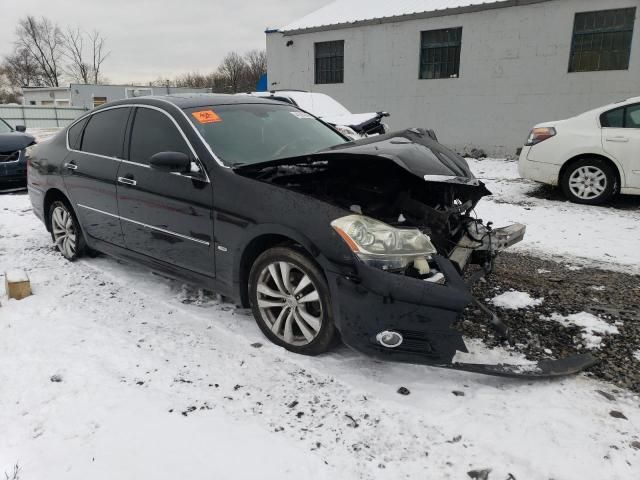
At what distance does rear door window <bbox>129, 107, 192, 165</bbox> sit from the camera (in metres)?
3.62

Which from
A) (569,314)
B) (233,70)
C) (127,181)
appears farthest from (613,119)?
(233,70)

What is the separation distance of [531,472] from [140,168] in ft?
11.0

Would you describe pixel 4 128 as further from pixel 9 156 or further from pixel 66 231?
pixel 66 231

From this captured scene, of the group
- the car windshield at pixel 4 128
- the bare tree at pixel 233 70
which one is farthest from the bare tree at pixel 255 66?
the car windshield at pixel 4 128

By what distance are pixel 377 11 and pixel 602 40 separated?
6.63 meters

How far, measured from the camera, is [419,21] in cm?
1403

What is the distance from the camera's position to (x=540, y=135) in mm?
7570

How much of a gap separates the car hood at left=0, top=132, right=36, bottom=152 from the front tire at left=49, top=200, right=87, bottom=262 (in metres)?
4.87

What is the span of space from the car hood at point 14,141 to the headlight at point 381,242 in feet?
28.1

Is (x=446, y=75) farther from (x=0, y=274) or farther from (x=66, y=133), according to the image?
(x=0, y=274)

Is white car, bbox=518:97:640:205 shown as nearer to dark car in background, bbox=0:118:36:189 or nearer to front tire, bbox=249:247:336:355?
front tire, bbox=249:247:336:355

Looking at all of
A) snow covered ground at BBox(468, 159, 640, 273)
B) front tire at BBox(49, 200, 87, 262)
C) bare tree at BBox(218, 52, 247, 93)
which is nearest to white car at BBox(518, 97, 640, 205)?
snow covered ground at BBox(468, 159, 640, 273)

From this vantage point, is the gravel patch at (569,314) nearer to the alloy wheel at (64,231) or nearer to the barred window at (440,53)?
the alloy wheel at (64,231)

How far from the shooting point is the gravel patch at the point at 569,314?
307 cm
